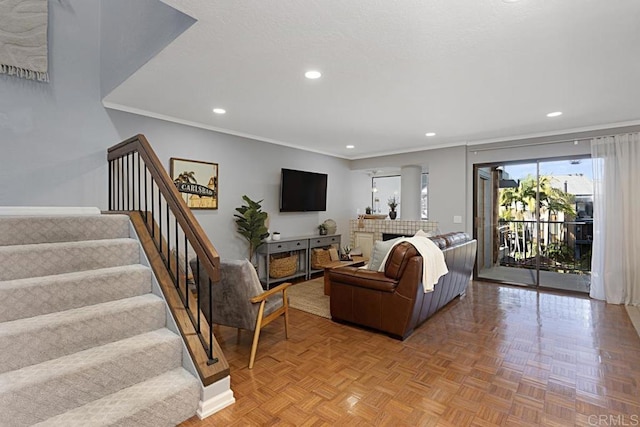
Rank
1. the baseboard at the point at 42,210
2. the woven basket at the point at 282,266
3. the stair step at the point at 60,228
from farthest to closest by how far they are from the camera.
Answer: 1. the woven basket at the point at 282,266
2. the baseboard at the point at 42,210
3. the stair step at the point at 60,228

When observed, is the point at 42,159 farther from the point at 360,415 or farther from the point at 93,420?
the point at 360,415

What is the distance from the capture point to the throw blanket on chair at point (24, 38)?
3012 mm

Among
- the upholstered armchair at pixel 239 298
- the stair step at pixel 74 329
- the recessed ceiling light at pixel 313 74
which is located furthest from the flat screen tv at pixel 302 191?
the stair step at pixel 74 329

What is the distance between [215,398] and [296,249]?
11.7ft

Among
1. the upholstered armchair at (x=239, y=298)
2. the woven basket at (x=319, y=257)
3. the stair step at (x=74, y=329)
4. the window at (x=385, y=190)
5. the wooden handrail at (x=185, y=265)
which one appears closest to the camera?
the stair step at (x=74, y=329)

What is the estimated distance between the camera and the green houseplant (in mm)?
4711

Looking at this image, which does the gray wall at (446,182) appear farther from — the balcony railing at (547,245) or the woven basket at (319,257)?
the woven basket at (319,257)

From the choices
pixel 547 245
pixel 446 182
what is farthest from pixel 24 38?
pixel 547 245

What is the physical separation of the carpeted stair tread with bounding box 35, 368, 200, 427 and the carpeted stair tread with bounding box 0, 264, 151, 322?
0.65 meters

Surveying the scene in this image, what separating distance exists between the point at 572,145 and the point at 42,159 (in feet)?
22.2

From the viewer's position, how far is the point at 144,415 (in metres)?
1.69

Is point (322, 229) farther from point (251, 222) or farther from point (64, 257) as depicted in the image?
point (64, 257)

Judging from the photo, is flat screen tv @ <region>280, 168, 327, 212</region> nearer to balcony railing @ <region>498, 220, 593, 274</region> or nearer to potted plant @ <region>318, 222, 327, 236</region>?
potted plant @ <region>318, 222, 327, 236</region>

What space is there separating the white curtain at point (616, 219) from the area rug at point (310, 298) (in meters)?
3.85
